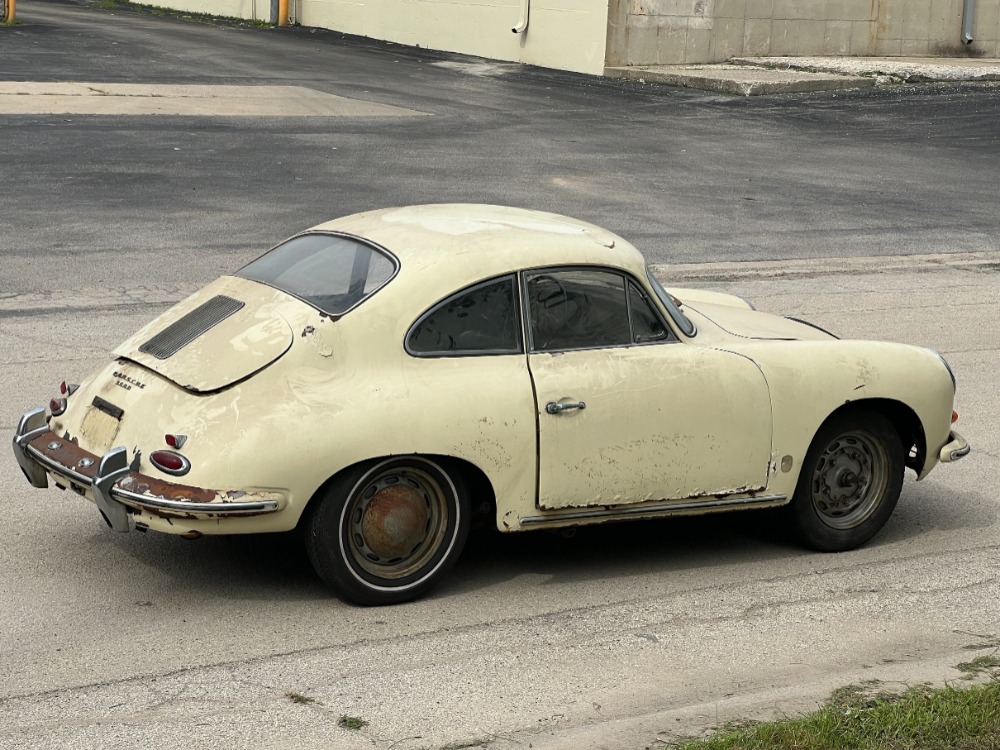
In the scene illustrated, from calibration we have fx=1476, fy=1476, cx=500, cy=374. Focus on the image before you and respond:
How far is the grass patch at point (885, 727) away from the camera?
4566 millimetres

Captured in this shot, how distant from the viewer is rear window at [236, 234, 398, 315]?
6.00m

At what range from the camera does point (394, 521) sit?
583 cm

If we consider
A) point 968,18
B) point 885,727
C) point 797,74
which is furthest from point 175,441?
point 968,18

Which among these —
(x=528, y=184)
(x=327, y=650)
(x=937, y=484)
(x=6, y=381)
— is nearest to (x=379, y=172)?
(x=528, y=184)

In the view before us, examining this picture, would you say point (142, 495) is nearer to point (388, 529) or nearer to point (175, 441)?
point (175, 441)

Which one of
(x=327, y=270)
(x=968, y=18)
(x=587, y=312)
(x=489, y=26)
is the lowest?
(x=587, y=312)

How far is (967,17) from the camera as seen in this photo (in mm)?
32188

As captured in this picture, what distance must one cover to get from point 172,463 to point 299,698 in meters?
1.06

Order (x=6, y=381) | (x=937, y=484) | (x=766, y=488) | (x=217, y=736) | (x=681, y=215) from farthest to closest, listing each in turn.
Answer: (x=681, y=215)
(x=6, y=381)
(x=937, y=484)
(x=766, y=488)
(x=217, y=736)

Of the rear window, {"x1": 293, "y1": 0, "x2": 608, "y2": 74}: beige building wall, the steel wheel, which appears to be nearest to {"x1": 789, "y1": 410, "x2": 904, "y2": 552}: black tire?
the steel wheel

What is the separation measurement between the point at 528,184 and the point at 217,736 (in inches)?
543

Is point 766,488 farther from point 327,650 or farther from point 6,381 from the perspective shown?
point 6,381

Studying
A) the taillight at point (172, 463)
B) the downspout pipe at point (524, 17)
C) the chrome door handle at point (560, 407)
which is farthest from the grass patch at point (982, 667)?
the downspout pipe at point (524, 17)

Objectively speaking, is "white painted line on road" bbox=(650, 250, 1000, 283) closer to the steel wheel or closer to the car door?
the steel wheel
